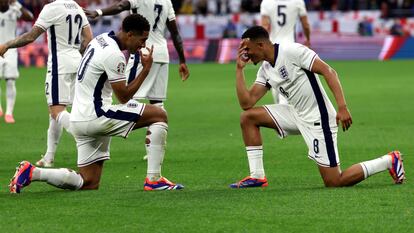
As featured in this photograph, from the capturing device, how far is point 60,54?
1236 centimetres

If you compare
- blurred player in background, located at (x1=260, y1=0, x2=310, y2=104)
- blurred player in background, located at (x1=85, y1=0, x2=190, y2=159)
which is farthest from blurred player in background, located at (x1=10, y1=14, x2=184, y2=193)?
blurred player in background, located at (x1=260, y1=0, x2=310, y2=104)

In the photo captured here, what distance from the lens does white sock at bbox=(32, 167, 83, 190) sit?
9.12m

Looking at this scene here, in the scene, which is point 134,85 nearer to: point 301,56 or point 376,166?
point 301,56

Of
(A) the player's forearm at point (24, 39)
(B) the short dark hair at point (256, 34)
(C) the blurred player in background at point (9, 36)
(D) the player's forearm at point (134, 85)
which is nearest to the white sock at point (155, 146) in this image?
(D) the player's forearm at point (134, 85)

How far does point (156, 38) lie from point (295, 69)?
3.92m

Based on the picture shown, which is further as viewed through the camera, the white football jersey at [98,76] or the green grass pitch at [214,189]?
the white football jersey at [98,76]

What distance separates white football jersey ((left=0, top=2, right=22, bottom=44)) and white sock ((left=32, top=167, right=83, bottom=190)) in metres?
8.69

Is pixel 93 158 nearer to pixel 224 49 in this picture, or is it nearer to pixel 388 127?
pixel 388 127

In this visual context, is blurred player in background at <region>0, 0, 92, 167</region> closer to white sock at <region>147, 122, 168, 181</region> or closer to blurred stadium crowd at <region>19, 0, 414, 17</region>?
white sock at <region>147, 122, 168, 181</region>

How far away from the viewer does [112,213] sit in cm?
815

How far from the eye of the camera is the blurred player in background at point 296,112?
943 centimetres

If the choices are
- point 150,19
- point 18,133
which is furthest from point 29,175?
point 18,133

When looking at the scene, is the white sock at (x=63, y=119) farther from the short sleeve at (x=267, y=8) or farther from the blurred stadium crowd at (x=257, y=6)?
the blurred stadium crowd at (x=257, y=6)

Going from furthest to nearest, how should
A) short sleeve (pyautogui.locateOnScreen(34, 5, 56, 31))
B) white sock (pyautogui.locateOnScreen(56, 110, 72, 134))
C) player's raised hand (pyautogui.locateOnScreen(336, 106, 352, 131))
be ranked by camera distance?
short sleeve (pyautogui.locateOnScreen(34, 5, 56, 31)) < white sock (pyautogui.locateOnScreen(56, 110, 72, 134)) < player's raised hand (pyautogui.locateOnScreen(336, 106, 352, 131))
